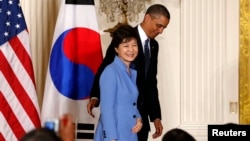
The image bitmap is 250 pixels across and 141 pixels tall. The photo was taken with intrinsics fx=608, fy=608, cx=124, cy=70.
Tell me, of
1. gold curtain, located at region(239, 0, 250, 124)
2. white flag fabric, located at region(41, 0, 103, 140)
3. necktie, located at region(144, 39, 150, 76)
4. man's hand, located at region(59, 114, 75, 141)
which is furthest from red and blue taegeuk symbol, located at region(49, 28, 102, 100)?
man's hand, located at region(59, 114, 75, 141)

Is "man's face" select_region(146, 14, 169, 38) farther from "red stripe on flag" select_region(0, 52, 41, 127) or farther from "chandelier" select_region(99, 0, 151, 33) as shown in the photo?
"red stripe on flag" select_region(0, 52, 41, 127)

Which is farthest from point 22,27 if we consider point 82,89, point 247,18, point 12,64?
point 247,18

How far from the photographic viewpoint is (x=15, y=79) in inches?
182

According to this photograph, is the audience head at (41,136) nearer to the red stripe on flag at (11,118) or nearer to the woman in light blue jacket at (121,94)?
the woman in light blue jacket at (121,94)

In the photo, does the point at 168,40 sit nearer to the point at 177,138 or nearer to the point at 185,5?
the point at 185,5

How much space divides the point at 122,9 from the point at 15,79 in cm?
130

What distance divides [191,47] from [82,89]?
5.33 ft

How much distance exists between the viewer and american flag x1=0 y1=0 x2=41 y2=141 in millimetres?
4570

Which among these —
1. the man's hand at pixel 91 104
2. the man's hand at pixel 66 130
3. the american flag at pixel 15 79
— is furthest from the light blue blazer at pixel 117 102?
the man's hand at pixel 66 130

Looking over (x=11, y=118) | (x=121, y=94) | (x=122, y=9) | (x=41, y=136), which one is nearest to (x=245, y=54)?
(x=122, y=9)

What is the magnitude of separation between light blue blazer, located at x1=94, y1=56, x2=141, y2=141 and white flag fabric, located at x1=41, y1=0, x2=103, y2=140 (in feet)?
2.10

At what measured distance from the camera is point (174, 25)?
611cm

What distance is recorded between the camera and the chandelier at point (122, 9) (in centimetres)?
541

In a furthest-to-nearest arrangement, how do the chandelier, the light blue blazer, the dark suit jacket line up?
the chandelier → the dark suit jacket → the light blue blazer
